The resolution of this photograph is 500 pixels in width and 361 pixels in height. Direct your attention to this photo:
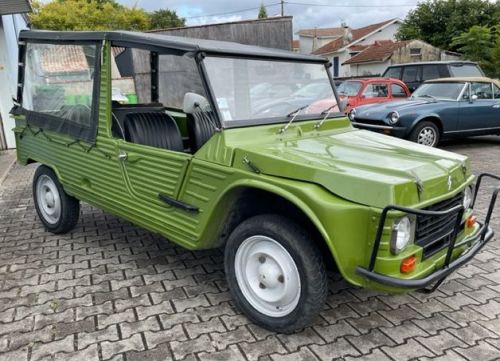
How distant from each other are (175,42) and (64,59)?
5.51 feet

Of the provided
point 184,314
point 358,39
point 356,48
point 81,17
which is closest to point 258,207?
point 184,314

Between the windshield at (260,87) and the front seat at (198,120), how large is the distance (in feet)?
0.35

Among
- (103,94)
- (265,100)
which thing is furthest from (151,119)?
(265,100)

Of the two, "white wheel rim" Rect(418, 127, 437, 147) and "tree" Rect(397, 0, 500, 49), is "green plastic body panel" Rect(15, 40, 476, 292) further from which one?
"tree" Rect(397, 0, 500, 49)

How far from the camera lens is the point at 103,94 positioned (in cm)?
375

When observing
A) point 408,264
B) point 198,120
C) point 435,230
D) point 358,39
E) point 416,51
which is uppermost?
point 358,39

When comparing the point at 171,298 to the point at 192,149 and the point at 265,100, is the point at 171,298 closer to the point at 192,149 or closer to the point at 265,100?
the point at 192,149

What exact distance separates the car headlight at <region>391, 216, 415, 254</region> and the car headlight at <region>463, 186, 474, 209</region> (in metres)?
0.84

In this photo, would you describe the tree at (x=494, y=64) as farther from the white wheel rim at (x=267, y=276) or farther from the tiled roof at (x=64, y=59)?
the white wheel rim at (x=267, y=276)

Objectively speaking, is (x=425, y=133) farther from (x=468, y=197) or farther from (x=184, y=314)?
(x=184, y=314)

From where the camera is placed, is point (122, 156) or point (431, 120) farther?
point (431, 120)

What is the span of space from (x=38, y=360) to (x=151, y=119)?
A: 2094 mm

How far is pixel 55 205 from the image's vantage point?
4.63 meters

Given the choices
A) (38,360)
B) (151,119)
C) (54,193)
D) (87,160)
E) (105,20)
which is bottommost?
(38,360)
